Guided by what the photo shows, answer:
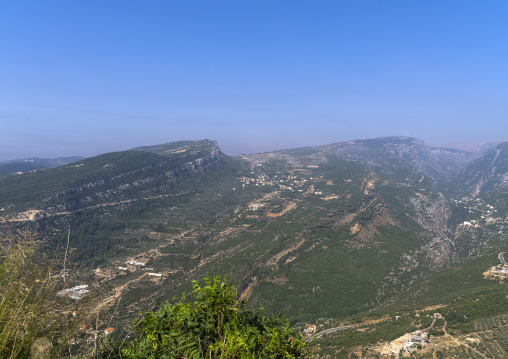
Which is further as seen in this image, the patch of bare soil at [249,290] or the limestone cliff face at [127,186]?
the limestone cliff face at [127,186]

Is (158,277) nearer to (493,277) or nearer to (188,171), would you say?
(493,277)

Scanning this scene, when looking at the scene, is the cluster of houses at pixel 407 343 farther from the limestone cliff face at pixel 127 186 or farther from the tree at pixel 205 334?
the limestone cliff face at pixel 127 186

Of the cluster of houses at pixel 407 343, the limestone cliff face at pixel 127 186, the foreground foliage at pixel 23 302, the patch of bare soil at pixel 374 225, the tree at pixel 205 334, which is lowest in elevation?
the patch of bare soil at pixel 374 225

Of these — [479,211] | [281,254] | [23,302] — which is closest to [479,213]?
[479,211]

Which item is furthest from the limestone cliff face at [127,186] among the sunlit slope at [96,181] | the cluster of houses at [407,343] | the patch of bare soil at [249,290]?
the cluster of houses at [407,343]

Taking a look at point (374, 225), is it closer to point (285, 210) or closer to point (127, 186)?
point (285, 210)

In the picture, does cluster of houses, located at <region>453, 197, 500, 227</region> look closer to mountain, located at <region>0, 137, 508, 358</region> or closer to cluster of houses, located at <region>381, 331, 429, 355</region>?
mountain, located at <region>0, 137, 508, 358</region>
